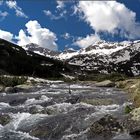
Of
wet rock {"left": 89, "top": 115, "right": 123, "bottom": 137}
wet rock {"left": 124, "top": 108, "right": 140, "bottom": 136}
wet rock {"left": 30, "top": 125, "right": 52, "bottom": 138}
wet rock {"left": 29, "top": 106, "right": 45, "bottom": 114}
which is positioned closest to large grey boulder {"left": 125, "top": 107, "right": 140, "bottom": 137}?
wet rock {"left": 124, "top": 108, "right": 140, "bottom": 136}

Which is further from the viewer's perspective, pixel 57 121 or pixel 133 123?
pixel 57 121

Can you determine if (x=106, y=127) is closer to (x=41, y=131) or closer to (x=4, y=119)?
(x=41, y=131)

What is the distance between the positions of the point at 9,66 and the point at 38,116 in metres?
135

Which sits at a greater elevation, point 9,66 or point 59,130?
point 9,66

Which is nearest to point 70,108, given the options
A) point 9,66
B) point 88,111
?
point 88,111

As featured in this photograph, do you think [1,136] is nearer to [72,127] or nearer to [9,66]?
[72,127]

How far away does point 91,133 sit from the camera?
22.4m

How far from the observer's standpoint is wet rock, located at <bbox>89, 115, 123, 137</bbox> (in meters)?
22.0

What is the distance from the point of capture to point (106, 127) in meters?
22.4

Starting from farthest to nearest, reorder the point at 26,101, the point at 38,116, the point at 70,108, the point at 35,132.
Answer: the point at 26,101, the point at 70,108, the point at 38,116, the point at 35,132

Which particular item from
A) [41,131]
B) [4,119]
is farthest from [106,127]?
[4,119]

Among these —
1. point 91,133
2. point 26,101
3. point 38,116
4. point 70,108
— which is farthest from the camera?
point 26,101

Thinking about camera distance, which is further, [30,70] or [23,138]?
[30,70]

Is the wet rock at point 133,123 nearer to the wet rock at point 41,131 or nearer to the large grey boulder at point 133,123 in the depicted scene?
the large grey boulder at point 133,123
